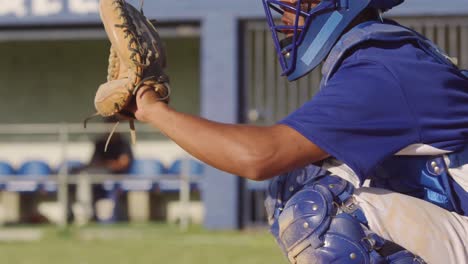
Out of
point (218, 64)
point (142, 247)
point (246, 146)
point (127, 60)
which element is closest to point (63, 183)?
point (218, 64)

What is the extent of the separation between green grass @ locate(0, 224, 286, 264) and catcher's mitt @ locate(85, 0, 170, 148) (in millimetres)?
5286

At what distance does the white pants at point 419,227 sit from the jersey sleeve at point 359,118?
27 cm

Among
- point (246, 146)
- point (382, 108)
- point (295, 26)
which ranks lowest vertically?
point (246, 146)

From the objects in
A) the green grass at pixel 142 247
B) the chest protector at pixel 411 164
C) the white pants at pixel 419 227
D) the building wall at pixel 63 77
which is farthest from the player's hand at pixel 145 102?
the building wall at pixel 63 77

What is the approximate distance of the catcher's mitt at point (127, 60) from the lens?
3311 millimetres

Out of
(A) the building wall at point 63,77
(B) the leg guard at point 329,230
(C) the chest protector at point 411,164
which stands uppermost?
(C) the chest protector at point 411,164

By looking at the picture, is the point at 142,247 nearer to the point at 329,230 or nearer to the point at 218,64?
the point at 218,64

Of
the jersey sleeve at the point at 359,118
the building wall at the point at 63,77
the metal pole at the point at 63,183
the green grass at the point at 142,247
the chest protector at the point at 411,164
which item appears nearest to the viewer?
the jersey sleeve at the point at 359,118

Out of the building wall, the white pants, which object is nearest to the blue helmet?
the white pants

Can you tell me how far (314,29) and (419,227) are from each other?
0.74 meters

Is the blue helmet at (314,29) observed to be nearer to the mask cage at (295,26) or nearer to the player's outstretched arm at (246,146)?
the mask cage at (295,26)

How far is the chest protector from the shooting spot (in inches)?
123

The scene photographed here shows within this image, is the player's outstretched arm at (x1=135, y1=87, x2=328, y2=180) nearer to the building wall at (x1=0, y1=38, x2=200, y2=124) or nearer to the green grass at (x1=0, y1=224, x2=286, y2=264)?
the green grass at (x1=0, y1=224, x2=286, y2=264)

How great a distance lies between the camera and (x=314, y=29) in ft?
10.8
